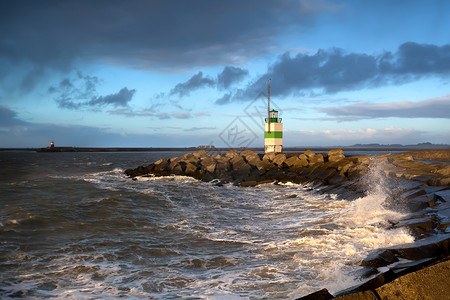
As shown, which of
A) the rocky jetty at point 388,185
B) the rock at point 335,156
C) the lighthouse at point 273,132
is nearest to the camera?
the rocky jetty at point 388,185

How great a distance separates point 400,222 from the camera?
6.75 m

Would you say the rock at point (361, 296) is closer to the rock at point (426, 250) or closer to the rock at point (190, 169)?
the rock at point (426, 250)

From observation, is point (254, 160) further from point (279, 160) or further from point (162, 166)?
point (162, 166)

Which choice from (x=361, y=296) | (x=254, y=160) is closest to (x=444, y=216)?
(x=361, y=296)

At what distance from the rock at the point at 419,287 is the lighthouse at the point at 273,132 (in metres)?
23.2

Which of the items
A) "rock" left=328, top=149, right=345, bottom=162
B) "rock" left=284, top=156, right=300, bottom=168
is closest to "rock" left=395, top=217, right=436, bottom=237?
"rock" left=328, top=149, right=345, bottom=162

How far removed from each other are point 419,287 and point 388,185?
899 centimetres

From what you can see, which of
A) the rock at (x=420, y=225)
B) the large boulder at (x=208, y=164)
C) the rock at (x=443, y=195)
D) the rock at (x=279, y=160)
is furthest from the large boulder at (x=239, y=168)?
the rock at (x=420, y=225)

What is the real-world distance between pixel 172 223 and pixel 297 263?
173 inches

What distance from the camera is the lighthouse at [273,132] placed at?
2622 cm

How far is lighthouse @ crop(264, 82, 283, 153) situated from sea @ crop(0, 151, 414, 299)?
556 inches

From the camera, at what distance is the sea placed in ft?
15.1

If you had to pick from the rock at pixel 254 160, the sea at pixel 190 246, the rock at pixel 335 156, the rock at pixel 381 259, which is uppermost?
the rock at pixel 335 156

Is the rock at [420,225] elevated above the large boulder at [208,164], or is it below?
below
